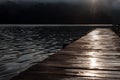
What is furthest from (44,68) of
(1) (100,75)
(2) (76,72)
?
(1) (100,75)

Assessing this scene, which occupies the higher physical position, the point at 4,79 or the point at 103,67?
the point at 103,67

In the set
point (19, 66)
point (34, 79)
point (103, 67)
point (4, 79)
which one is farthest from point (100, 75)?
point (19, 66)

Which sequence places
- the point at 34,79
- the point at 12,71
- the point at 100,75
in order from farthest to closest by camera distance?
the point at 12,71 → the point at 100,75 → the point at 34,79

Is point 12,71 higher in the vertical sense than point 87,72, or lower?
lower

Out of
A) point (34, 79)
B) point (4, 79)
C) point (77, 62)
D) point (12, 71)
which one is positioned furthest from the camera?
point (12, 71)

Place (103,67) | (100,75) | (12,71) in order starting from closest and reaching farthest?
(100,75) → (103,67) → (12,71)

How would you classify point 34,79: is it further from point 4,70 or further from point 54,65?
point 4,70

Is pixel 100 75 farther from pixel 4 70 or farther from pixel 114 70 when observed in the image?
pixel 4 70

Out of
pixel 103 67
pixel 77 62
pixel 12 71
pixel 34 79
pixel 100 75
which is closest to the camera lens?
pixel 34 79

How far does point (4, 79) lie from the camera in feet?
39.7

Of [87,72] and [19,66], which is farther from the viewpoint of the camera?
[19,66]

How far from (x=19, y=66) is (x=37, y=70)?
1023 centimetres

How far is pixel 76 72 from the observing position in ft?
20.5

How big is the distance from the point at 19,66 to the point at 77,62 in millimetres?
9390
